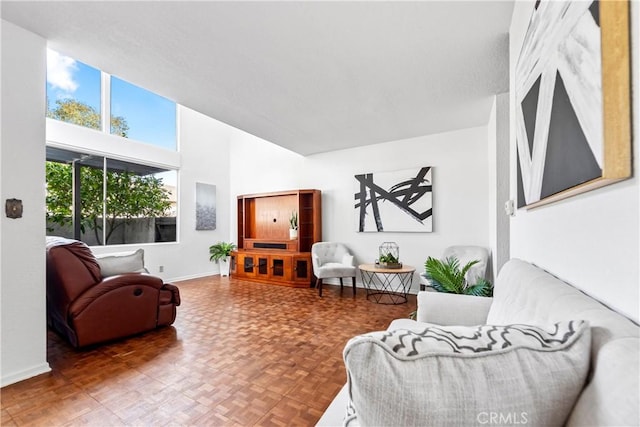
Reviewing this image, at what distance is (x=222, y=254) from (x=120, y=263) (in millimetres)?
3167

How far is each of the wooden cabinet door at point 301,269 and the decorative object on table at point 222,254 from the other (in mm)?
1804

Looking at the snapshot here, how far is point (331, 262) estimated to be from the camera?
4910 millimetres

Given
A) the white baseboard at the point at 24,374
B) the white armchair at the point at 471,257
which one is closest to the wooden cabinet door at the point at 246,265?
the white armchair at the point at 471,257

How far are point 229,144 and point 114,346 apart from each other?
5.15 metres

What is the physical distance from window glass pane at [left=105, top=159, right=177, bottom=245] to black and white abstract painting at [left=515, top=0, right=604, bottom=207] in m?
5.73

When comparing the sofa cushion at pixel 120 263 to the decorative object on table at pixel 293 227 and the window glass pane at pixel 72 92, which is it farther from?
Result: the window glass pane at pixel 72 92

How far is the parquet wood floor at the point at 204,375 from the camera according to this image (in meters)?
1.57

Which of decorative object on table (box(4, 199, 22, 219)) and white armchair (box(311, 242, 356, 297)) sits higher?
decorative object on table (box(4, 199, 22, 219))

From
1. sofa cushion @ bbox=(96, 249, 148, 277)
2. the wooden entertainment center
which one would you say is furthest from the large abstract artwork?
the wooden entertainment center

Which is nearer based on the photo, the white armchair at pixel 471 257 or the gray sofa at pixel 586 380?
the gray sofa at pixel 586 380

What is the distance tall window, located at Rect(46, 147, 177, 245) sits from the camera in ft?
13.7

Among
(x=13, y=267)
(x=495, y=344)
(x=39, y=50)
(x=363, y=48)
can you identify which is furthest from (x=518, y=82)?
(x=13, y=267)

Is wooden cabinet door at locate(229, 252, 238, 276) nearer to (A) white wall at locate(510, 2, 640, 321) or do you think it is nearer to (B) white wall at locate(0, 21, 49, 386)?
(B) white wall at locate(0, 21, 49, 386)

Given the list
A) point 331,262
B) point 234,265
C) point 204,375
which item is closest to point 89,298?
point 204,375
